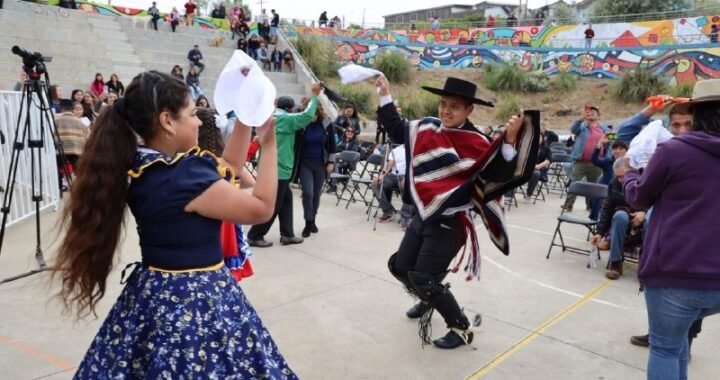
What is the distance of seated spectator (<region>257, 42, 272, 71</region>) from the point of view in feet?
72.2

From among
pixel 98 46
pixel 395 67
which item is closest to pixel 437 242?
pixel 98 46

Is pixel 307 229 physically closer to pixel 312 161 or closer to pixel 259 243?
pixel 259 243

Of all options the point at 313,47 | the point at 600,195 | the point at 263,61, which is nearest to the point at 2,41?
the point at 263,61

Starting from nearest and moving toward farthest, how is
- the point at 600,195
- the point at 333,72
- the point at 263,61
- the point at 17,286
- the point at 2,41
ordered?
the point at 17,286, the point at 600,195, the point at 2,41, the point at 263,61, the point at 333,72

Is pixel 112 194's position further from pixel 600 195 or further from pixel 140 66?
pixel 140 66

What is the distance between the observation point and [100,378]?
1783mm

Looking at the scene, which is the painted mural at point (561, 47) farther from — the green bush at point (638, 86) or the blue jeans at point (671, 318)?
the blue jeans at point (671, 318)

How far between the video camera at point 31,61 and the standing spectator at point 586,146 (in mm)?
7141

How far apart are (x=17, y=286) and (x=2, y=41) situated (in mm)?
14960

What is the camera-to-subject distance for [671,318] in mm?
2332

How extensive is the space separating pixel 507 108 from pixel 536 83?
3.98 meters

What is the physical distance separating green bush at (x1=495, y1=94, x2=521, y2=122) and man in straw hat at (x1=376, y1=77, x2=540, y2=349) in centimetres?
1982

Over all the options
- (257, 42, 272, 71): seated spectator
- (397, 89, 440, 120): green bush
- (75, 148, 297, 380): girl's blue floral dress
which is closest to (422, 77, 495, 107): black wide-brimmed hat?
(75, 148, 297, 380): girl's blue floral dress

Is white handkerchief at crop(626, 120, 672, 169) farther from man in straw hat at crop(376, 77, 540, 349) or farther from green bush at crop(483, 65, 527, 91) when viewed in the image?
green bush at crop(483, 65, 527, 91)
